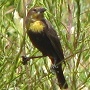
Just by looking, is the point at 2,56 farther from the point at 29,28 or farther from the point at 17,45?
the point at 29,28

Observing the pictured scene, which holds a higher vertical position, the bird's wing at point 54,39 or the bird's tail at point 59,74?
the bird's wing at point 54,39

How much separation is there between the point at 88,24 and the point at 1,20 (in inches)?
17.3

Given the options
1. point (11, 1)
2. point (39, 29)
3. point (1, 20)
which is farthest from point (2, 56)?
point (39, 29)

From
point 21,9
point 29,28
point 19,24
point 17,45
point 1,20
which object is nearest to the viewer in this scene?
point 21,9

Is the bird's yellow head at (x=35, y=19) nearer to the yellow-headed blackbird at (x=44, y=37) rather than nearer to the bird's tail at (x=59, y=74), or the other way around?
the yellow-headed blackbird at (x=44, y=37)

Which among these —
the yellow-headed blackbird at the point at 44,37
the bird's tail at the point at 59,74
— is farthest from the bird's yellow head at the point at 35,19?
the bird's tail at the point at 59,74

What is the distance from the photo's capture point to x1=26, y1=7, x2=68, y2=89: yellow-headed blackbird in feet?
7.28

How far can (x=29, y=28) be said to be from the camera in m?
2.22

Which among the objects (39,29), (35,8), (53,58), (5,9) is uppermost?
(5,9)

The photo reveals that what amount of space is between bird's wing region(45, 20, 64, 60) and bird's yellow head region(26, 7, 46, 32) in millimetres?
44

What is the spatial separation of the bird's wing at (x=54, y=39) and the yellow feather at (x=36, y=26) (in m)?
0.04

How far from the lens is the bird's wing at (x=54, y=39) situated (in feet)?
7.27

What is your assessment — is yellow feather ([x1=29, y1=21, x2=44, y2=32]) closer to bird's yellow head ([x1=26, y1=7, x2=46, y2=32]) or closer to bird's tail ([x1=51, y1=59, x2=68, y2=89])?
bird's yellow head ([x1=26, y1=7, x2=46, y2=32])

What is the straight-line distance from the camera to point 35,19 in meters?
2.31
